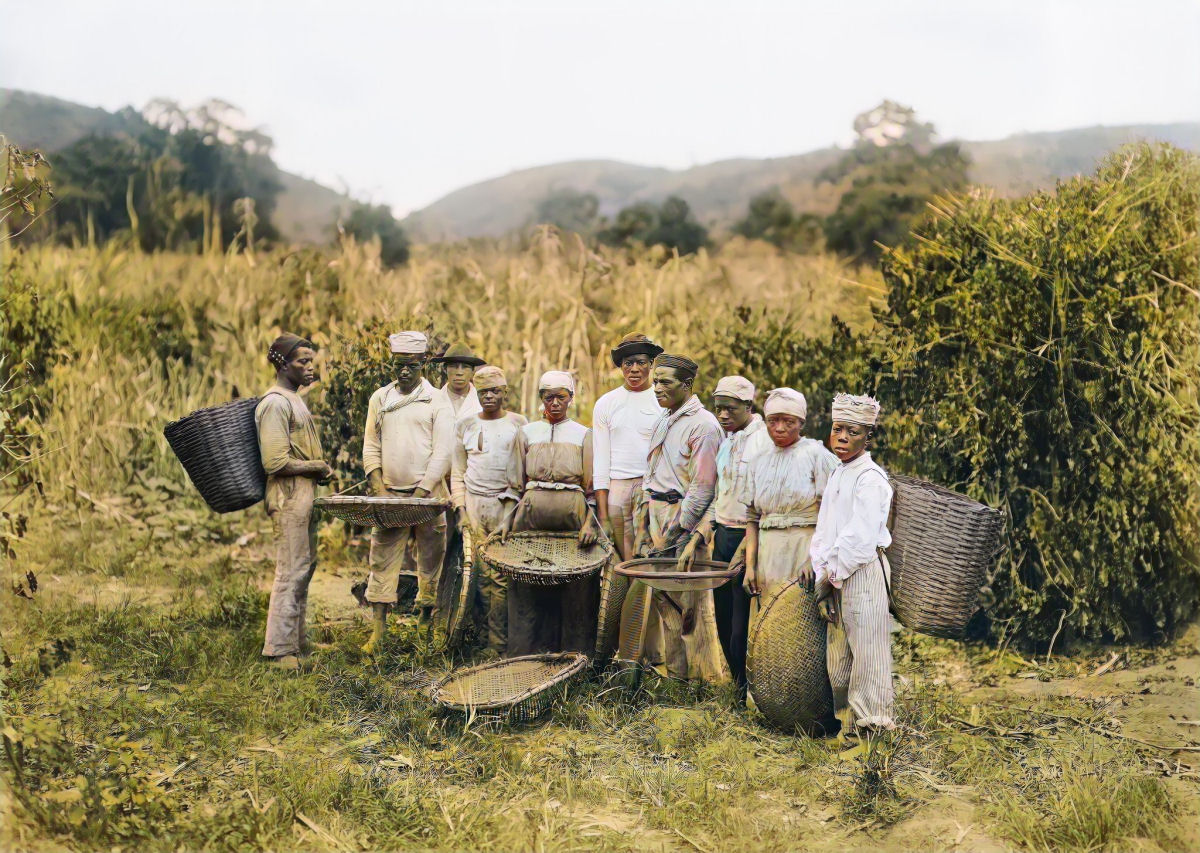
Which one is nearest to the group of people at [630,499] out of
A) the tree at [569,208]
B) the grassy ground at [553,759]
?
the grassy ground at [553,759]

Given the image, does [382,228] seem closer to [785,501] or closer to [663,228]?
[663,228]

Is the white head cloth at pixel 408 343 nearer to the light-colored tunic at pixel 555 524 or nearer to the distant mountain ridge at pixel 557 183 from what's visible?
the light-colored tunic at pixel 555 524

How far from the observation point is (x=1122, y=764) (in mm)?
5461

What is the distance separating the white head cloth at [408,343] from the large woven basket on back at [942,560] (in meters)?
3.52

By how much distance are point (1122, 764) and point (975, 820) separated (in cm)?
105

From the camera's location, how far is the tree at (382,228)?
943 inches

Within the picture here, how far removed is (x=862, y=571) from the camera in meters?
5.39

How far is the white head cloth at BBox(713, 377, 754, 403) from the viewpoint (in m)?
6.29

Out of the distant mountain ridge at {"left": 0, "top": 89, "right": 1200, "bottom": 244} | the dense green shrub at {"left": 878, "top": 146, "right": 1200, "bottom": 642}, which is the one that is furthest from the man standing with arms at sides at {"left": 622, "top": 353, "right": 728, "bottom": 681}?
the distant mountain ridge at {"left": 0, "top": 89, "right": 1200, "bottom": 244}

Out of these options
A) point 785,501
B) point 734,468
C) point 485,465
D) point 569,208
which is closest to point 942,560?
point 785,501

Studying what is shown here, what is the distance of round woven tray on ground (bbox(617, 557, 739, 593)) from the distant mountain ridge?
49.3 ft

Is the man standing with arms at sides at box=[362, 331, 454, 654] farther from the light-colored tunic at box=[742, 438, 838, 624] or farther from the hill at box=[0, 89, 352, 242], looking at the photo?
the hill at box=[0, 89, 352, 242]

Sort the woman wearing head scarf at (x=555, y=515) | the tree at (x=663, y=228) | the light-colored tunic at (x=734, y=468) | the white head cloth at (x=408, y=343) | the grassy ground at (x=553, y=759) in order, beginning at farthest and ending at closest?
1. the tree at (x=663, y=228)
2. the white head cloth at (x=408, y=343)
3. the woman wearing head scarf at (x=555, y=515)
4. the light-colored tunic at (x=734, y=468)
5. the grassy ground at (x=553, y=759)

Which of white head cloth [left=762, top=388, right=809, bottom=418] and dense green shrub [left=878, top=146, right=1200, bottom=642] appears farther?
dense green shrub [left=878, top=146, right=1200, bottom=642]
